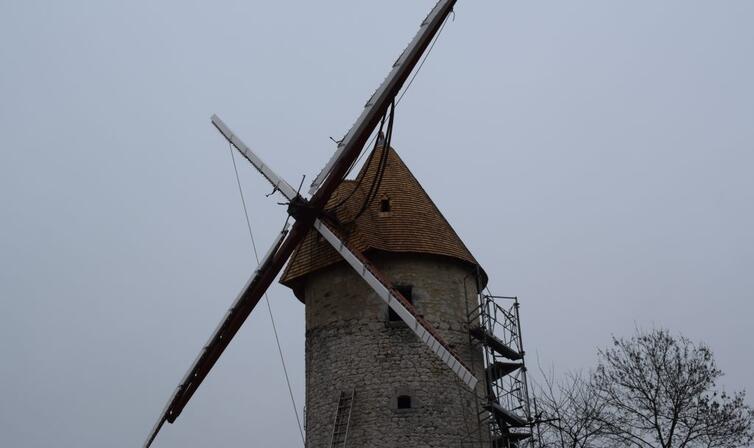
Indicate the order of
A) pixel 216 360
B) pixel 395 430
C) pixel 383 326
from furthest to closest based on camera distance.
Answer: pixel 216 360, pixel 383 326, pixel 395 430

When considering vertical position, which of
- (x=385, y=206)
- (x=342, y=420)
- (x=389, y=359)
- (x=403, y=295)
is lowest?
(x=342, y=420)

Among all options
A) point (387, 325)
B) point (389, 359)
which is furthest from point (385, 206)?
point (389, 359)

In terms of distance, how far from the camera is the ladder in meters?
15.0

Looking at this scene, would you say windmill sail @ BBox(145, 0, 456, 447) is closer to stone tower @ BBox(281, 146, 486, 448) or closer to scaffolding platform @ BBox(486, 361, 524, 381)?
stone tower @ BBox(281, 146, 486, 448)

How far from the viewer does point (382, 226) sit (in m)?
16.9

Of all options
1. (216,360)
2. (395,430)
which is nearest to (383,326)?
(395,430)

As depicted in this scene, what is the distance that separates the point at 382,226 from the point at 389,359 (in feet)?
9.93

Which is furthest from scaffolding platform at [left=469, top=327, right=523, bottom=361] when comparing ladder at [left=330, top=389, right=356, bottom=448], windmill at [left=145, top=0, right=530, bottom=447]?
ladder at [left=330, top=389, right=356, bottom=448]

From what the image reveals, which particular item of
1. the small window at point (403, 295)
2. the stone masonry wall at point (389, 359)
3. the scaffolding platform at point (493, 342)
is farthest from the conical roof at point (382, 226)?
the scaffolding platform at point (493, 342)

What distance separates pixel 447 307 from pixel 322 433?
3.66 m

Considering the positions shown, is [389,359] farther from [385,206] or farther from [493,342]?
[385,206]

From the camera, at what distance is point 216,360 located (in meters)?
17.2

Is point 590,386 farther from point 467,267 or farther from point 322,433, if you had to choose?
point 322,433

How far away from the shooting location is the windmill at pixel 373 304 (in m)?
15.1
